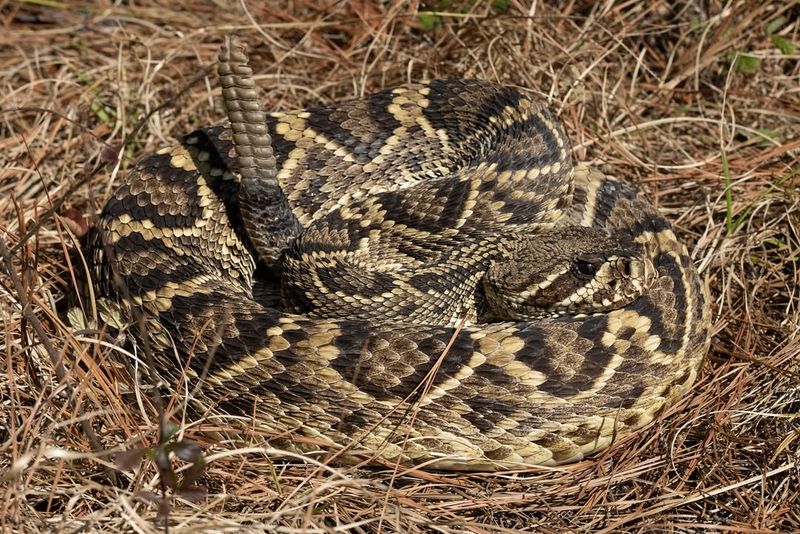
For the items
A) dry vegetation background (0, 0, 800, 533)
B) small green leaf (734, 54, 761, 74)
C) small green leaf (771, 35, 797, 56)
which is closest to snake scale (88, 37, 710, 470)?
dry vegetation background (0, 0, 800, 533)

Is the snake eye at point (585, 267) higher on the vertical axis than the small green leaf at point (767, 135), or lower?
lower

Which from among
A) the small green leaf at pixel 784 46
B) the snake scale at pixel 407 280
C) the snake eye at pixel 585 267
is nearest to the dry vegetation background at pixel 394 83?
the small green leaf at pixel 784 46

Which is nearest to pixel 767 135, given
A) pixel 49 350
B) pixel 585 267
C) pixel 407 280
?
pixel 585 267

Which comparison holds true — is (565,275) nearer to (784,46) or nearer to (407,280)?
(407,280)

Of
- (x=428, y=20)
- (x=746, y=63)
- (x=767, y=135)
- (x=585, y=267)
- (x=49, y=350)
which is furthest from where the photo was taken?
(x=428, y=20)

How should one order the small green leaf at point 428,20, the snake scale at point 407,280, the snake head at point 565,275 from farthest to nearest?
1. the small green leaf at point 428,20
2. the snake head at point 565,275
3. the snake scale at point 407,280

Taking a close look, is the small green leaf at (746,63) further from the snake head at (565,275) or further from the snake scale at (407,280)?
the snake head at (565,275)

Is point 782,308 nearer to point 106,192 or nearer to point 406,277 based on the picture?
point 406,277
